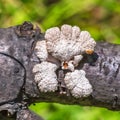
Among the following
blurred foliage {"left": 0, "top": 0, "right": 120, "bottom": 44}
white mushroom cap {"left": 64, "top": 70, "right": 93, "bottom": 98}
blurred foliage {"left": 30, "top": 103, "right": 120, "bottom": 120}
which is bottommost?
blurred foliage {"left": 30, "top": 103, "right": 120, "bottom": 120}

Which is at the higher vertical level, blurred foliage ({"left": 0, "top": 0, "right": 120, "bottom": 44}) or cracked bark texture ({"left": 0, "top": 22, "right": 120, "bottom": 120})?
blurred foliage ({"left": 0, "top": 0, "right": 120, "bottom": 44})

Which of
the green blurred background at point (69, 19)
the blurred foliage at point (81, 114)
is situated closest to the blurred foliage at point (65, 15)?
the green blurred background at point (69, 19)

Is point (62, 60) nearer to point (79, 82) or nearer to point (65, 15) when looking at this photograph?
point (79, 82)

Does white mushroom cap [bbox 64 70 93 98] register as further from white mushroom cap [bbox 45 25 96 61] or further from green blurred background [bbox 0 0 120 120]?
green blurred background [bbox 0 0 120 120]

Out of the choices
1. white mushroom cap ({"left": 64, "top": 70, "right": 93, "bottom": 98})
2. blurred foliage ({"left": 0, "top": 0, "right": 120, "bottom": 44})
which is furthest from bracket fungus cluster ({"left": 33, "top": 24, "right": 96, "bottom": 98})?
blurred foliage ({"left": 0, "top": 0, "right": 120, "bottom": 44})

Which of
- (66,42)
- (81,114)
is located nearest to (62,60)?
(66,42)

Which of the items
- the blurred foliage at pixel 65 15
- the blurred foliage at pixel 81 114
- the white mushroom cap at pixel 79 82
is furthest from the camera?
the blurred foliage at pixel 65 15

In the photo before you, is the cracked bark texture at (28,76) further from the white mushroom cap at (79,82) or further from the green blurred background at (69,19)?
the green blurred background at (69,19)
